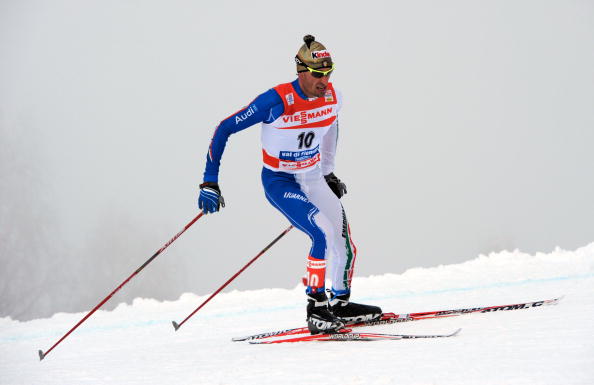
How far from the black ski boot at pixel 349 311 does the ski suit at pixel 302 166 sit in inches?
2.8

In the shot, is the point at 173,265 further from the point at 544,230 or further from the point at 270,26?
the point at 270,26

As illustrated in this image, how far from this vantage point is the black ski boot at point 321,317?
5418mm

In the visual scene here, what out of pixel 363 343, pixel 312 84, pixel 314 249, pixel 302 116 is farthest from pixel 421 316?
pixel 312 84

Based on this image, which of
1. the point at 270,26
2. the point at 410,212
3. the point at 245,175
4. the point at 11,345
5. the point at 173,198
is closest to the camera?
the point at 11,345

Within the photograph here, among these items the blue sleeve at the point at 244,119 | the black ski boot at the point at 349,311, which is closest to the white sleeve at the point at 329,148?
the blue sleeve at the point at 244,119

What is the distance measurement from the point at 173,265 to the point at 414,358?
2569cm

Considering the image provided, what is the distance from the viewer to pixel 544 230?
71.8m

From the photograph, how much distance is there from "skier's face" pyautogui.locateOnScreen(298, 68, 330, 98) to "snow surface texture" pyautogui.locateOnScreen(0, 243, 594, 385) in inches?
78.0

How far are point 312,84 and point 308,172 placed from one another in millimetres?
796

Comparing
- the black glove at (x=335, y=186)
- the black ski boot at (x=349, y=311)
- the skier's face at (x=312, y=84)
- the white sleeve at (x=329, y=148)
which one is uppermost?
the skier's face at (x=312, y=84)

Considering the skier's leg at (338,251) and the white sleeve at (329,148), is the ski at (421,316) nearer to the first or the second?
the skier's leg at (338,251)

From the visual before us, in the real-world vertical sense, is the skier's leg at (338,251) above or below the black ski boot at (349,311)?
above

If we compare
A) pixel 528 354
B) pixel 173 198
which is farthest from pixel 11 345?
pixel 173 198

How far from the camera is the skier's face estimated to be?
17.6ft
